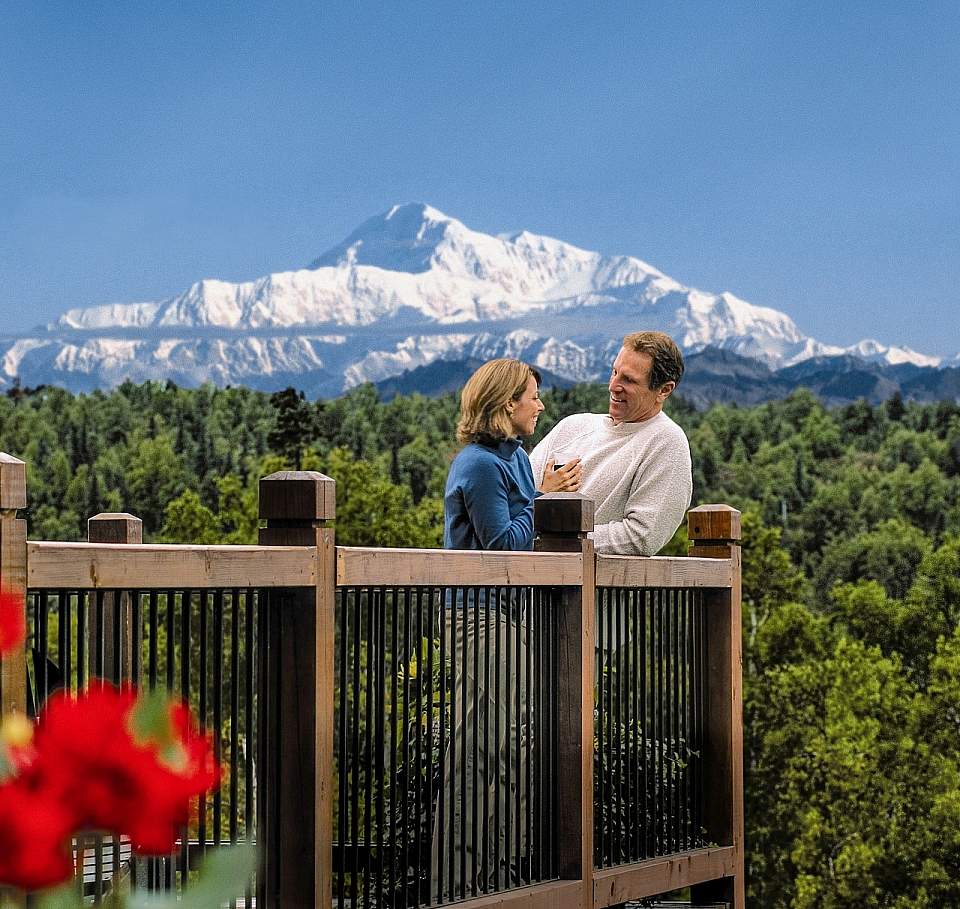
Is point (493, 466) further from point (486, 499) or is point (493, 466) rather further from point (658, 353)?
point (658, 353)

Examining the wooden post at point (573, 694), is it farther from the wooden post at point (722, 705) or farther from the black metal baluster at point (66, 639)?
the black metal baluster at point (66, 639)

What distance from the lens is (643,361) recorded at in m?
5.32

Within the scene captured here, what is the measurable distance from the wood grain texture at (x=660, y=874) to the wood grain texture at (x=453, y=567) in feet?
3.28

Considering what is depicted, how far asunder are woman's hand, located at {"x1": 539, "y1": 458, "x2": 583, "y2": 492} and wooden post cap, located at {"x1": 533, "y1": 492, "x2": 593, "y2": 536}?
28 cm

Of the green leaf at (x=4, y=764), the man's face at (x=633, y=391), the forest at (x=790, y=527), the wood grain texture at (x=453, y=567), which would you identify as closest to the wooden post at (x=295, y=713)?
the wood grain texture at (x=453, y=567)

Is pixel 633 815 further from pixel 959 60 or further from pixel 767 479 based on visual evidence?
pixel 959 60

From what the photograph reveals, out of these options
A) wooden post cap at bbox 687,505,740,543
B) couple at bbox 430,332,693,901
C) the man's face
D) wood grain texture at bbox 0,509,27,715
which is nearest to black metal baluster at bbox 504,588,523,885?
couple at bbox 430,332,693,901

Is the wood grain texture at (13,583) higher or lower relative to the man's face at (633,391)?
lower

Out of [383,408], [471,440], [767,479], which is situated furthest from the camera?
[383,408]

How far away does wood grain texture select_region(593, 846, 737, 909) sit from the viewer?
493cm

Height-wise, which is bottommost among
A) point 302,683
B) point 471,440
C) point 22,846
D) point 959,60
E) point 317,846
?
point 317,846

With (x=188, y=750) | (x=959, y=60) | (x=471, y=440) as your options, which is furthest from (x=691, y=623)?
(x=959, y=60)

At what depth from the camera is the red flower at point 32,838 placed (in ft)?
3.67

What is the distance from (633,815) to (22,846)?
4307 millimetres
